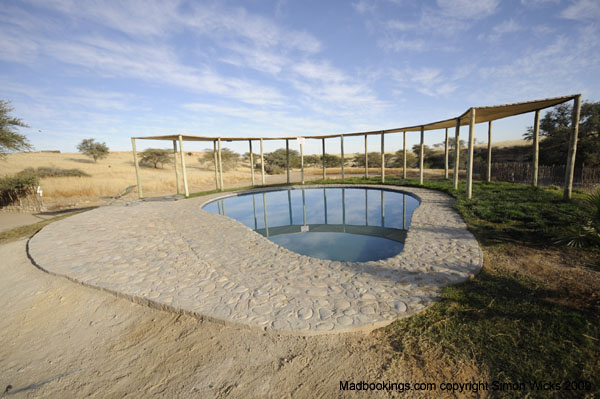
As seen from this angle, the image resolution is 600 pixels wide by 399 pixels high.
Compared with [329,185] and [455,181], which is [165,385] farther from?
[329,185]

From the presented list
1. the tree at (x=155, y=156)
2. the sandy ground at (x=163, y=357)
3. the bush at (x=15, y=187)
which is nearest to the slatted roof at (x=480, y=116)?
the bush at (x=15, y=187)

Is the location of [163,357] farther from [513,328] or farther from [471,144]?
[471,144]

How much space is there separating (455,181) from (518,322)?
9505mm

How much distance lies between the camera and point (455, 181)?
10984mm

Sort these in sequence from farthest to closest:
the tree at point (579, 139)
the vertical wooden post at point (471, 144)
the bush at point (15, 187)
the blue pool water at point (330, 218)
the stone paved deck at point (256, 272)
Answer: the tree at point (579, 139) < the bush at point (15, 187) < the vertical wooden post at point (471, 144) < the blue pool water at point (330, 218) < the stone paved deck at point (256, 272)

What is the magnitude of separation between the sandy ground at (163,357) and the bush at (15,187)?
1158 centimetres

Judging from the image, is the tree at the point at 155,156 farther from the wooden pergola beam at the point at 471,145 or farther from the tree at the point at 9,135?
the wooden pergola beam at the point at 471,145

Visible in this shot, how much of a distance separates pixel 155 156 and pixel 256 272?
37.6 metres

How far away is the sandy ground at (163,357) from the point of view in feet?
7.15

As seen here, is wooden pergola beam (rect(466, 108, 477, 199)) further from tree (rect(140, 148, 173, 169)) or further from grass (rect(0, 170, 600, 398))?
tree (rect(140, 148, 173, 169))

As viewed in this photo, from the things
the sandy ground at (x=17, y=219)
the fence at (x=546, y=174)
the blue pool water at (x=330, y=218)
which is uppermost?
the fence at (x=546, y=174)

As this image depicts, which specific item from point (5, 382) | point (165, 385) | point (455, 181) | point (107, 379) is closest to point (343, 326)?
point (165, 385)

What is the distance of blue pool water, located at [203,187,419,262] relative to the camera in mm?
6082

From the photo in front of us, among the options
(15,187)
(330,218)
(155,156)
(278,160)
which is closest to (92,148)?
(155,156)
